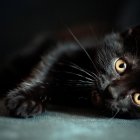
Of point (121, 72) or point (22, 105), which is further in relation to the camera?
point (121, 72)

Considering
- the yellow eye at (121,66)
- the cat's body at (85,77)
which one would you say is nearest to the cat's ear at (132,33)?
the cat's body at (85,77)

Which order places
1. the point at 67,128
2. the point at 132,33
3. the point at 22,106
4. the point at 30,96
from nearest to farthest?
the point at 67,128, the point at 22,106, the point at 30,96, the point at 132,33

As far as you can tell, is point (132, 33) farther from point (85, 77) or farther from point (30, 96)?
point (30, 96)

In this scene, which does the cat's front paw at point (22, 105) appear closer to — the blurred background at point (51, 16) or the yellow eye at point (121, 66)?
the yellow eye at point (121, 66)

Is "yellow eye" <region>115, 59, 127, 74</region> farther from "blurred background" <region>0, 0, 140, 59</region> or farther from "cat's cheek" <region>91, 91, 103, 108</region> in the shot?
"blurred background" <region>0, 0, 140, 59</region>

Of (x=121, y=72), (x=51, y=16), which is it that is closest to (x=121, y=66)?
(x=121, y=72)
